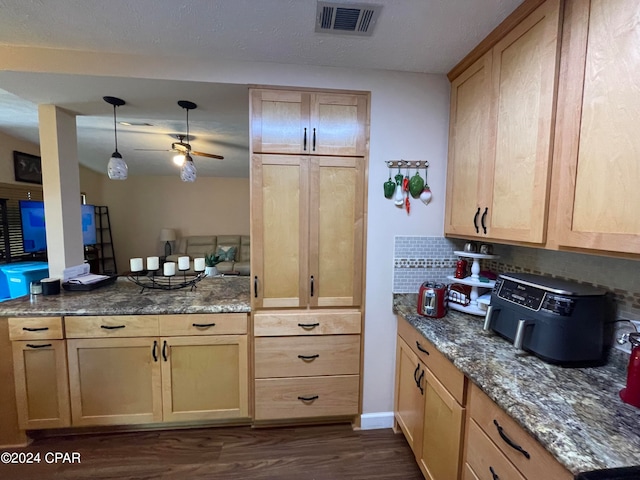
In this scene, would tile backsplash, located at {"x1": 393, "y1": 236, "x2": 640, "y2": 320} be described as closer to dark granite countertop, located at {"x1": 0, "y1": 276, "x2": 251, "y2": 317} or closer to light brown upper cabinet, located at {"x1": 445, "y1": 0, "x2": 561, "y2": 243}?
light brown upper cabinet, located at {"x1": 445, "y1": 0, "x2": 561, "y2": 243}

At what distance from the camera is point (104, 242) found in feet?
19.1

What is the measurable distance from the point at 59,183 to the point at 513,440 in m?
2.98

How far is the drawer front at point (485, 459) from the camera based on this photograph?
0.91 m

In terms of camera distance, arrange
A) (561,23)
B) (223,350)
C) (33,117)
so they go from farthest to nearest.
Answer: (33,117) < (223,350) < (561,23)

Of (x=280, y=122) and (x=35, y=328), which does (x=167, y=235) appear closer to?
(x=35, y=328)

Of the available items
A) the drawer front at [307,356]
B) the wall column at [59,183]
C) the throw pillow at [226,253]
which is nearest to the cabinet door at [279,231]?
the drawer front at [307,356]

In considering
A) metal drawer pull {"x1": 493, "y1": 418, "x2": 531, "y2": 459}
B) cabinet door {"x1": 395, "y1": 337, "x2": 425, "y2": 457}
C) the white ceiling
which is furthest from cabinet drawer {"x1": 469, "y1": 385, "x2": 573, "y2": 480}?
the white ceiling

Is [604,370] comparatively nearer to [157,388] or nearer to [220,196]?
[157,388]

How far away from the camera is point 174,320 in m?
1.76

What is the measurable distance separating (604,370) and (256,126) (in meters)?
2.00

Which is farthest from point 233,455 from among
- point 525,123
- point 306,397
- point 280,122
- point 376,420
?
point 525,123

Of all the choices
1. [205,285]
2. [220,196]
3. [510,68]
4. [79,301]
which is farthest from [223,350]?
[220,196]

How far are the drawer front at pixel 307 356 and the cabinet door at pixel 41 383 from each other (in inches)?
46.8

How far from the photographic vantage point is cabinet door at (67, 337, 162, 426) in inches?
68.3
